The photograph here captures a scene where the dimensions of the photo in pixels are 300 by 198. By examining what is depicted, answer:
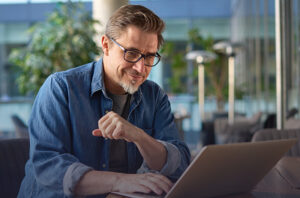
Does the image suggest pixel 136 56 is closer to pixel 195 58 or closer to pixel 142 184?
pixel 142 184

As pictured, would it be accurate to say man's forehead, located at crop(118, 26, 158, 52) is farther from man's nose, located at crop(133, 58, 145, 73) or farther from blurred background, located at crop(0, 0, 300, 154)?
blurred background, located at crop(0, 0, 300, 154)

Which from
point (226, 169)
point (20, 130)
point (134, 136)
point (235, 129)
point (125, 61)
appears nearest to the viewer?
point (226, 169)

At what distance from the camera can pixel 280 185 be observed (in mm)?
1391

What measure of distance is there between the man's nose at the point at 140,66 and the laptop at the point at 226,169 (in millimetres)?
547

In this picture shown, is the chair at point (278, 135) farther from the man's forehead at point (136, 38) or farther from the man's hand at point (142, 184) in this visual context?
the man's hand at point (142, 184)

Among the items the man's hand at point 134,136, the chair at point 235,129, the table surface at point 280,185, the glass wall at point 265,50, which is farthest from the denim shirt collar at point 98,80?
the chair at point 235,129

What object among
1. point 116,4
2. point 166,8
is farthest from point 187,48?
point 116,4

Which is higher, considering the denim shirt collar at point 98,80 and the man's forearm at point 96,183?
the denim shirt collar at point 98,80

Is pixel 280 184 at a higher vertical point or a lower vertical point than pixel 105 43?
lower

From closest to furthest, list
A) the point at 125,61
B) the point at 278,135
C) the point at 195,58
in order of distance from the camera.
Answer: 1. the point at 125,61
2. the point at 278,135
3. the point at 195,58

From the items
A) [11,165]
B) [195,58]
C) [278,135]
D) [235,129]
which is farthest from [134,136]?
[195,58]

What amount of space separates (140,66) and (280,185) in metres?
0.65

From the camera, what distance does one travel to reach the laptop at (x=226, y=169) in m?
1.05

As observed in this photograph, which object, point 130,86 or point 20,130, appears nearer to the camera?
point 130,86
